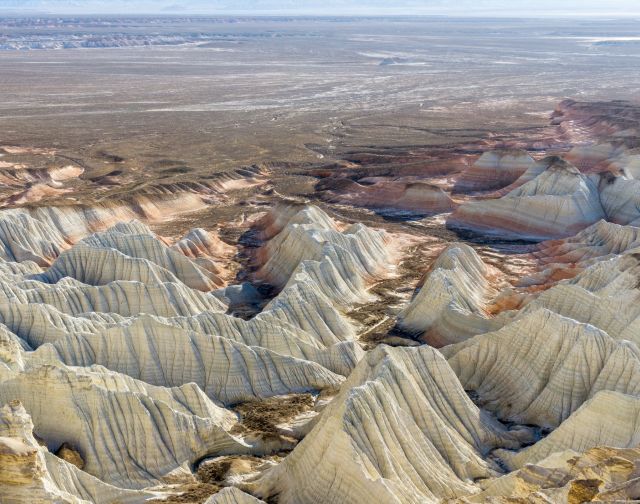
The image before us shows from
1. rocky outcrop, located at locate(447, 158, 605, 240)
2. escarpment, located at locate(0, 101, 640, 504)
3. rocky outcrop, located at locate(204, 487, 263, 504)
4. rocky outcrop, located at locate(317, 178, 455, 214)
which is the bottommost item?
rocky outcrop, located at locate(317, 178, 455, 214)

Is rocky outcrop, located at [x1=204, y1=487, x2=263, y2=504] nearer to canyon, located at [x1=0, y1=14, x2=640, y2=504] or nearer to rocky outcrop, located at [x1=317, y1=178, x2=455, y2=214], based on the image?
canyon, located at [x1=0, y1=14, x2=640, y2=504]

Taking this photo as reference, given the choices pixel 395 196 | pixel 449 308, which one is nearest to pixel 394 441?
pixel 449 308

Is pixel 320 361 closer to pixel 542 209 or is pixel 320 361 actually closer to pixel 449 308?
pixel 449 308

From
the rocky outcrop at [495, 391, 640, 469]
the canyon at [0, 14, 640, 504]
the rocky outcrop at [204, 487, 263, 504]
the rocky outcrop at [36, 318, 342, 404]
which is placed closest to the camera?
the rocky outcrop at [204, 487, 263, 504]

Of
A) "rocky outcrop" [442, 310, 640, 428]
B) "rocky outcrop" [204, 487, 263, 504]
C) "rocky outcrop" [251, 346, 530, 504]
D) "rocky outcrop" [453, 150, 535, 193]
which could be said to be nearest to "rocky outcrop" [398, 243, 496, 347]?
"rocky outcrop" [442, 310, 640, 428]

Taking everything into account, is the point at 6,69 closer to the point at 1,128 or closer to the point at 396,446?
the point at 1,128

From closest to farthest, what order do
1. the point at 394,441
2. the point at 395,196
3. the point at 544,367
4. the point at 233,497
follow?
the point at 233,497 → the point at 394,441 → the point at 544,367 → the point at 395,196

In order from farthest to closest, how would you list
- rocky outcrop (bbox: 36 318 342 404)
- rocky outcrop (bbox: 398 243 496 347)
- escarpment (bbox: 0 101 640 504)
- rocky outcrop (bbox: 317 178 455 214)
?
rocky outcrop (bbox: 317 178 455 214), rocky outcrop (bbox: 398 243 496 347), rocky outcrop (bbox: 36 318 342 404), escarpment (bbox: 0 101 640 504)

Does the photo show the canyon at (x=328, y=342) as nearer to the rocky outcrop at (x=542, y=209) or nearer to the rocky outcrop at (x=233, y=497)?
the rocky outcrop at (x=233, y=497)

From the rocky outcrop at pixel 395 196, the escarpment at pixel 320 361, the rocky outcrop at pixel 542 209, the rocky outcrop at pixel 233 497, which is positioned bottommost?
the rocky outcrop at pixel 395 196

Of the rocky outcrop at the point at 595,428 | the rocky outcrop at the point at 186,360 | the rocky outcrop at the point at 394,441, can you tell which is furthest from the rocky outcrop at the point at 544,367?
the rocky outcrop at the point at 186,360

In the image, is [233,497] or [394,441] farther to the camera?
[394,441]
